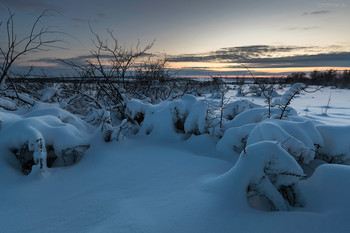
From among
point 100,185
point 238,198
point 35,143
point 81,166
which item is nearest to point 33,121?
point 35,143

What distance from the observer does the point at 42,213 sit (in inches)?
62.2

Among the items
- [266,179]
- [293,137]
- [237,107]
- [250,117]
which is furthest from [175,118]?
[266,179]

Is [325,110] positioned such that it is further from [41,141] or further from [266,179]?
[41,141]

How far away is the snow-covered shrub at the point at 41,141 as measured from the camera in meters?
2.29

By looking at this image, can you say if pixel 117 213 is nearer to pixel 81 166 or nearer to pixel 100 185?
pixel 100 185

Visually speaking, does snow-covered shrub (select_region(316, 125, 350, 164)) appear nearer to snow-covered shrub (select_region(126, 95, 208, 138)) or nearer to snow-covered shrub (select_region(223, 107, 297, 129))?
snow-covered shrub (select_region(223, 107, 297, 129))

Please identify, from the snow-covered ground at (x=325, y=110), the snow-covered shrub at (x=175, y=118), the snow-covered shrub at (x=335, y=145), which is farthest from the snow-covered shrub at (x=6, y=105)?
the snow-covered shrub at (x=335, y=145)

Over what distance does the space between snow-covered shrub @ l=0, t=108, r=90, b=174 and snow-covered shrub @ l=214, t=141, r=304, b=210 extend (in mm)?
2146

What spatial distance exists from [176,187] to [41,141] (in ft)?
5.88

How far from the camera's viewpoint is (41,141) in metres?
2.30

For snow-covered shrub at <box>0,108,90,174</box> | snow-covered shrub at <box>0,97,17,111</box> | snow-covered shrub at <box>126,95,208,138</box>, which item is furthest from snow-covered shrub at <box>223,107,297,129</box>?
snow-covered shrub at <box>0,97,17,111</box>

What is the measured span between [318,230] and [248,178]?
52 cm

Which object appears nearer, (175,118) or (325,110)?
(175,118)

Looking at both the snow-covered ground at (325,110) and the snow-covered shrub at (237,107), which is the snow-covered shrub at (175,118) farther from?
the snow-covered ground at (325,110)
